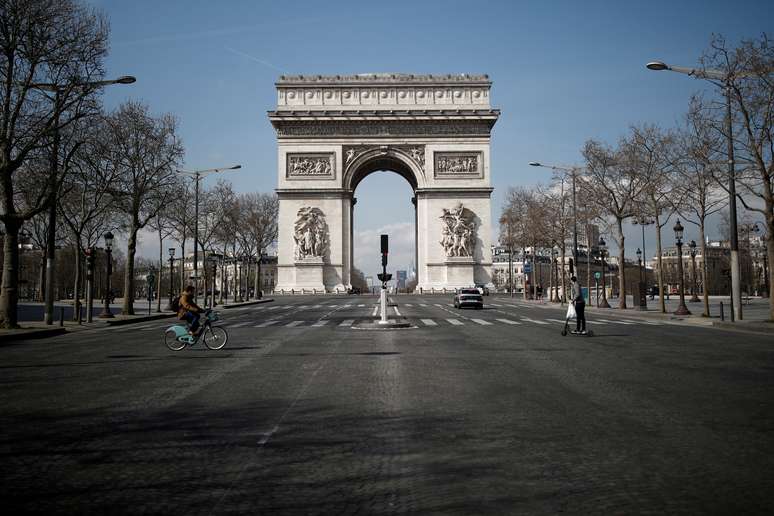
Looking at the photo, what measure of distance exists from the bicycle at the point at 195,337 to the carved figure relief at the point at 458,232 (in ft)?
173

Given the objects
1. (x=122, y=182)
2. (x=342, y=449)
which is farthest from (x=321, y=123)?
(x=342, y=449)

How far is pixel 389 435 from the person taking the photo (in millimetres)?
6711

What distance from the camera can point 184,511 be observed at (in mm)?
4473

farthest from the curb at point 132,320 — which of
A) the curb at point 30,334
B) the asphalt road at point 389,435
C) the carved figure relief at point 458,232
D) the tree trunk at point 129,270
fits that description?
the carved figure relief at point 458,232

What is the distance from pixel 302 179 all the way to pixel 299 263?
8.65 metres

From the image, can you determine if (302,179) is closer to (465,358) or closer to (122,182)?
(122,182)

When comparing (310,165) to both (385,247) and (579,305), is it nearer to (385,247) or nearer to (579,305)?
(385,247)

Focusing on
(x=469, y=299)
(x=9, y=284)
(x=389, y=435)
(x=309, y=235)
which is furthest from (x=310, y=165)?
(x=389, y=435)

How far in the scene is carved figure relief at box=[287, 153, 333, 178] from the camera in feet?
232

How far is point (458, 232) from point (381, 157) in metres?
11.6

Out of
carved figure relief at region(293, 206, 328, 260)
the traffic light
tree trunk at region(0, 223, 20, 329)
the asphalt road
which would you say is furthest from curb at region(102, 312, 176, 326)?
carved figure relief at region(293, 206, 328, 260)

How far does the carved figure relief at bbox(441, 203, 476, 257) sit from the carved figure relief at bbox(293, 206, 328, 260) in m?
12.2

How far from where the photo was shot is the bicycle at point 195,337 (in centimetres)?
1630

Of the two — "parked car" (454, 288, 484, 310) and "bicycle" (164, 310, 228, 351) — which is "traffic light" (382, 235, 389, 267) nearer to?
"bicycle" (164, 310, 228, 351)
